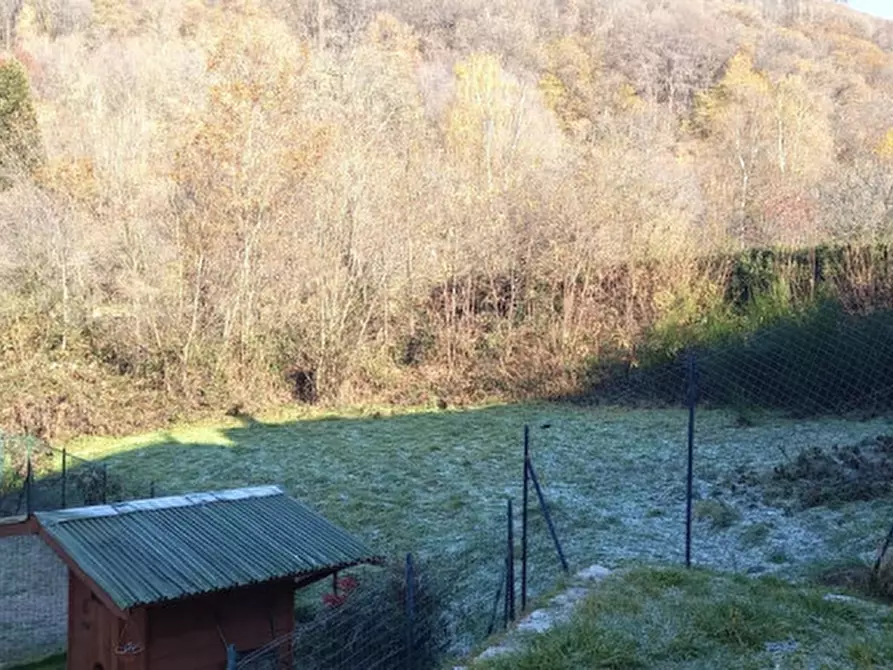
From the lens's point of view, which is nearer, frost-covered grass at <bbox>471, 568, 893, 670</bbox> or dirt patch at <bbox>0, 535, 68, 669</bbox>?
frost-covered grass at <bbox>471, 568, 893, 670</bbox>

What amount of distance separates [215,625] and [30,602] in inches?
165

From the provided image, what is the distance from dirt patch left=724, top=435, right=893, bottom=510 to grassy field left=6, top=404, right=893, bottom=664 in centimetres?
24

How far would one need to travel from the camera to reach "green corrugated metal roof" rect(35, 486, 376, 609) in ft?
16.4

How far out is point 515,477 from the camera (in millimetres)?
10555

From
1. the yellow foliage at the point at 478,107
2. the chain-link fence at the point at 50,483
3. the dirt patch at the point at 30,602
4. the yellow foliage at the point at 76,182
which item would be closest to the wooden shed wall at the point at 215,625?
the dirt patch at the point at 30,602

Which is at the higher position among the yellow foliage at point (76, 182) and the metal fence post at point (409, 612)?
the yellow foliage at point (76, 182)

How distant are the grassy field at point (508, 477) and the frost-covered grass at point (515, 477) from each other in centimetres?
2

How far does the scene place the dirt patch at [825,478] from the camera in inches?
317

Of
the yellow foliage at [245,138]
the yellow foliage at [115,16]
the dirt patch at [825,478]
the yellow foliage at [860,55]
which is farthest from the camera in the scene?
the yellow foliage at [860,55]

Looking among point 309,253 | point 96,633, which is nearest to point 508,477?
point 96,633

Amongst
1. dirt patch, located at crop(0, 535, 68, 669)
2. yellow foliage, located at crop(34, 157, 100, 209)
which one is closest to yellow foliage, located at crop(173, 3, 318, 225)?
yellow foliage, located at crop(34, 157, 100, 209)

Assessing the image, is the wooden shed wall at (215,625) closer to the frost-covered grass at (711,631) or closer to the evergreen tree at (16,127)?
the frost-covered grass at (711,631)

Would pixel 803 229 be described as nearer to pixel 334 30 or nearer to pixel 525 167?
pixel 525 167

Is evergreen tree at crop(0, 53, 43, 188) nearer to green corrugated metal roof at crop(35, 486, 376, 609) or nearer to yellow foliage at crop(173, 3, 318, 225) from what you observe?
yellow foliage at crop(173, 3, 318, 225)
